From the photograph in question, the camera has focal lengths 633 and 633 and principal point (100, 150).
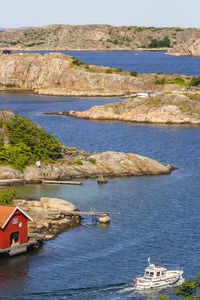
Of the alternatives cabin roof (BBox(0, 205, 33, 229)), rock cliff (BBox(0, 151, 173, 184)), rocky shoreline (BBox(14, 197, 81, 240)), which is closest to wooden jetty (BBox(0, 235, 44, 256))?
rocky shoreline (BBox(14, 197, 81, 240))

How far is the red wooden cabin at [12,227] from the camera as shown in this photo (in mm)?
62031

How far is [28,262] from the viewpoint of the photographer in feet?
203

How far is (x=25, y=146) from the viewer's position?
9938 cm

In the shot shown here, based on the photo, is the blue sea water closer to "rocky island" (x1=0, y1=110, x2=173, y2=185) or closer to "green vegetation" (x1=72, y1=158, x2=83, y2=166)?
"rocky island" (x1=0, y1=110, x2=173, y2=185)

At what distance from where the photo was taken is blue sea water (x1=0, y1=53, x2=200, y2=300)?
56.4m

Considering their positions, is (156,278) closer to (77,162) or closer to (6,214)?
(6,214)

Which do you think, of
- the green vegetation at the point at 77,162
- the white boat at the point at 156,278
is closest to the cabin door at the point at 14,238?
the white boat at the point at 156,278

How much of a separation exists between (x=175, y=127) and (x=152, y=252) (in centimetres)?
9162

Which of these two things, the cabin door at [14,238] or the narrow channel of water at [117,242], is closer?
the narrow channel of water at [117,242]

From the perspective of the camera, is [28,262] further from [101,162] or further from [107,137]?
[107,137]

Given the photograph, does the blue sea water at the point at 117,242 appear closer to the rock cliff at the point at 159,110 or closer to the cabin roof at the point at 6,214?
the cabin roof at the point at 6,214

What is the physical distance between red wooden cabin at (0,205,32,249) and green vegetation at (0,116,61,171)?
30.9 meters

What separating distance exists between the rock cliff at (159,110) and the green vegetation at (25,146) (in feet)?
197

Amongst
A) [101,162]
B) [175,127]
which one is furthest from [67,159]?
[175,127]
